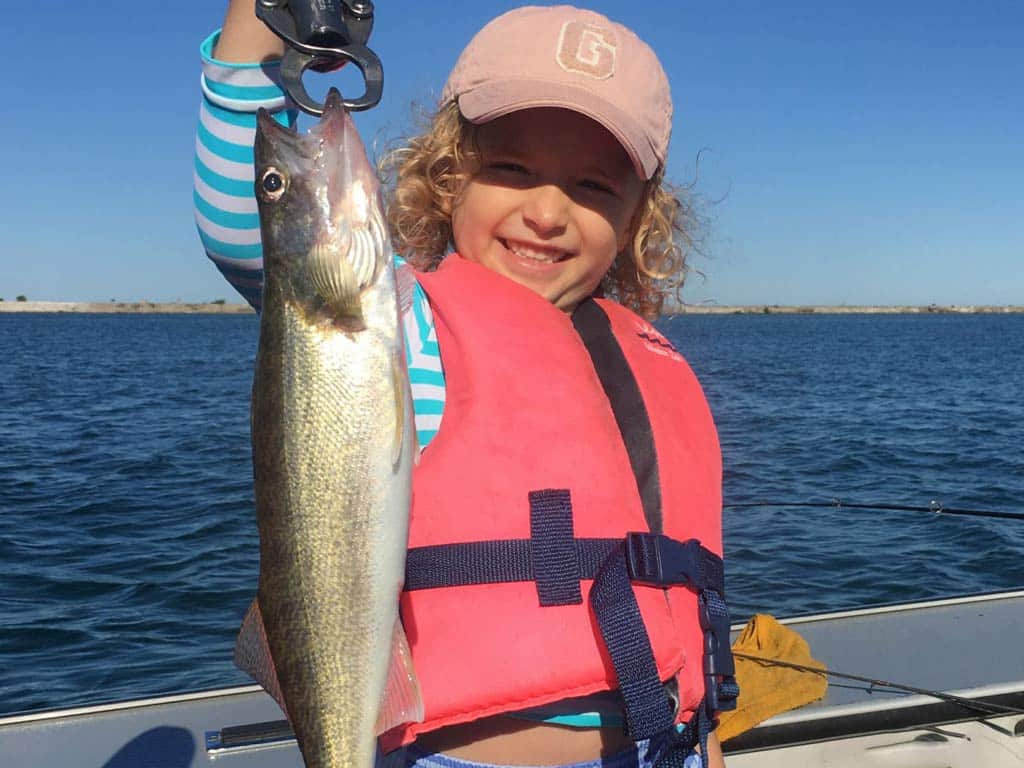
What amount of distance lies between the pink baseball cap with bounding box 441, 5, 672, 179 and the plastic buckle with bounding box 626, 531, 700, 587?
994 mm

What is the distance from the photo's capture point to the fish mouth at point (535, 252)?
8.82ft

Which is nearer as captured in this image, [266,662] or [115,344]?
[266,662]

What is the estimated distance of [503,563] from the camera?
2207 millimetres

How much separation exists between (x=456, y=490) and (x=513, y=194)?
86 cm

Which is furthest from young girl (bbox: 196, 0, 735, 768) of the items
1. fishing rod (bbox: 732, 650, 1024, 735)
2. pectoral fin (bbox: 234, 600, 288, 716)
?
fishing rod (bbox: 732, 650, 1024, 735)

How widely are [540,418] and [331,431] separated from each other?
67 centimetres

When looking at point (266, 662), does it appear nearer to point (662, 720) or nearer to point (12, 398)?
point (662, 720)

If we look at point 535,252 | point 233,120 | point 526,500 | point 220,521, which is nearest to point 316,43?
point 233,120

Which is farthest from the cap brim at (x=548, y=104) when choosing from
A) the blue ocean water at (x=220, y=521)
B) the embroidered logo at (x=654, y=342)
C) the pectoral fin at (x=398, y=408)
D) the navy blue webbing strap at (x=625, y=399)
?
the blue ocean water at (x=220, y=521)

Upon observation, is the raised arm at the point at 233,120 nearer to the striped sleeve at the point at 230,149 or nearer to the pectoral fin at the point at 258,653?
the striped sleeve at the point at 230,149

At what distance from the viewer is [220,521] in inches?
478

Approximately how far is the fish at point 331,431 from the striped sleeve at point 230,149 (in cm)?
33

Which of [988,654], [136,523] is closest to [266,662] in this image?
[988,654]

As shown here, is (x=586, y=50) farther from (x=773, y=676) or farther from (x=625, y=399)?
(x=773, y=676)
